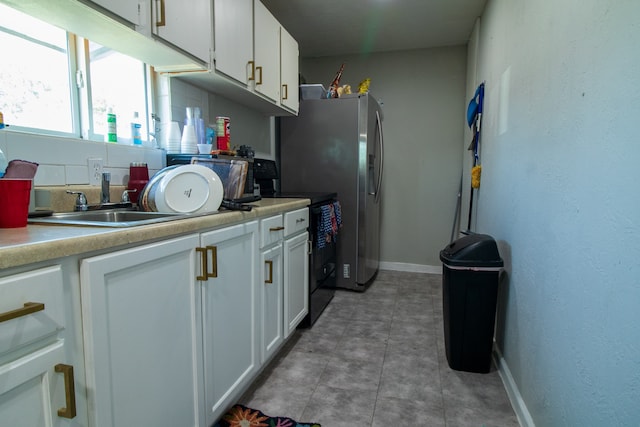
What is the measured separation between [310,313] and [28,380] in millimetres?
1891

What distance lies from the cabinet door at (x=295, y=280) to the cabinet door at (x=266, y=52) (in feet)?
3.41

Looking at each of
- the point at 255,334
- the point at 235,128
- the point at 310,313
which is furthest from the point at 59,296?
the point at 235,128

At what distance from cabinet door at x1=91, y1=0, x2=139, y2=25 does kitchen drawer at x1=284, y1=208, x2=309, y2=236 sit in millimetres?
1099

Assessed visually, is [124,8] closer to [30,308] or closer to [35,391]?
[30,308]

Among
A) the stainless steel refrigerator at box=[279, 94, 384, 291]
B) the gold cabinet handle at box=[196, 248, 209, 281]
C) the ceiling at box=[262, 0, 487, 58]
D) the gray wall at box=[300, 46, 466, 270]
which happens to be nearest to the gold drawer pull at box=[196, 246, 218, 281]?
the gold cabinet handle at box=[196, 248, 209, 281]

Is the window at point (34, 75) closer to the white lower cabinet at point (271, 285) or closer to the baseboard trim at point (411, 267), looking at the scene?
the white lower cabinet at point (271, 285)

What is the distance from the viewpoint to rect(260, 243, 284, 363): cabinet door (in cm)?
174

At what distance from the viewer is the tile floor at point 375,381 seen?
158cm

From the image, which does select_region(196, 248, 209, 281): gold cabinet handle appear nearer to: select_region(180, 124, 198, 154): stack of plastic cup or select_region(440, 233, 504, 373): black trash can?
select_region(180, 124, 198, 154): stack of plastic cup

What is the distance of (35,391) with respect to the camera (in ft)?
2.35

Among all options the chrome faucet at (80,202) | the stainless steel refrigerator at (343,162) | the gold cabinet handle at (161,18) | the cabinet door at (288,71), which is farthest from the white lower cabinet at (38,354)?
the stainless steel refrigerator at (343,162)

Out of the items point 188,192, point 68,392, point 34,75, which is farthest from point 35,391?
point 34,75

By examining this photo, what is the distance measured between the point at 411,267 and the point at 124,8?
3574 mm

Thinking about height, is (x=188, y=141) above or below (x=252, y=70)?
below
